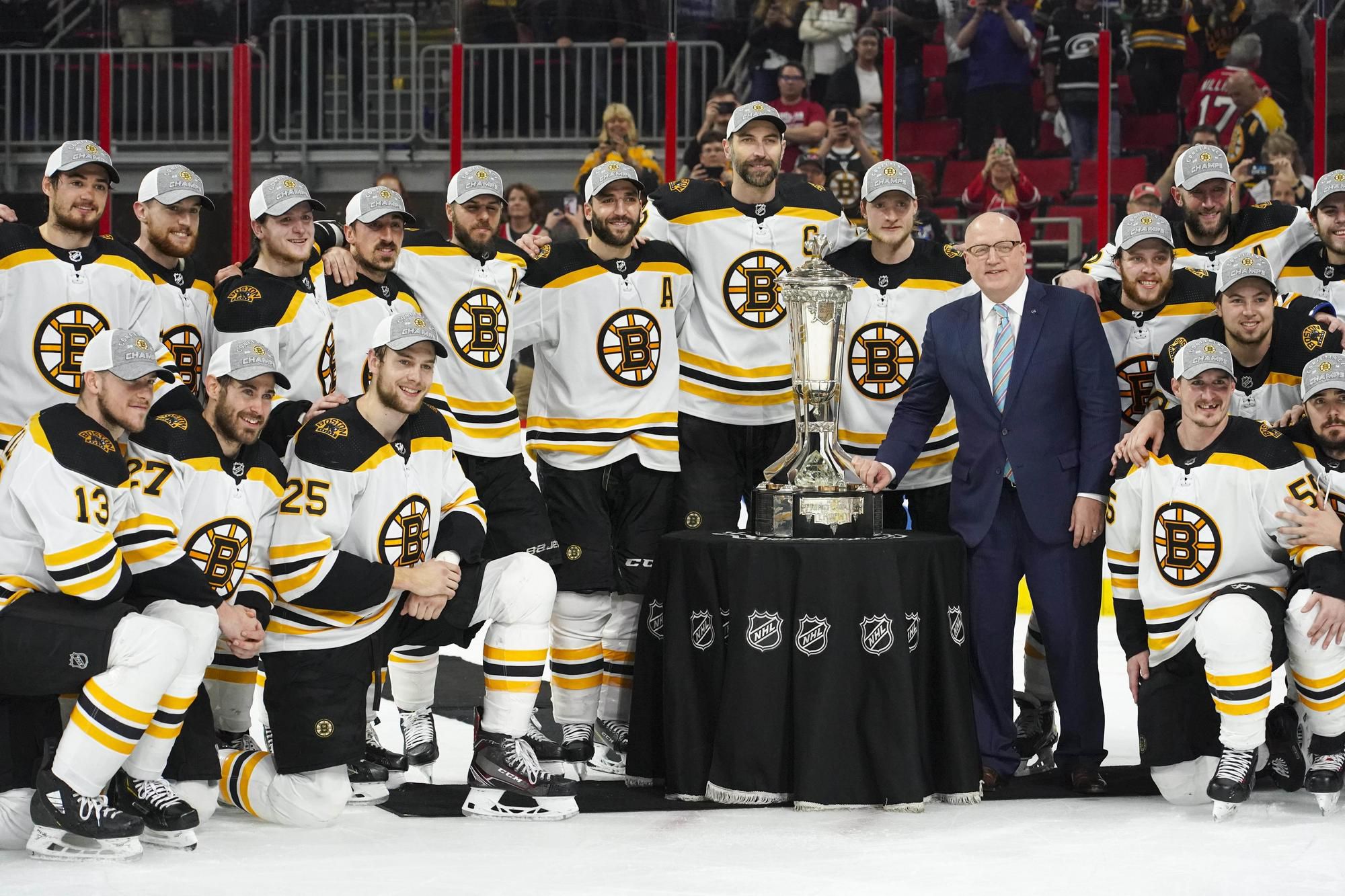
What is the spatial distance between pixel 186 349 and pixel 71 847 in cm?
132

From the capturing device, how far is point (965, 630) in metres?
3.67

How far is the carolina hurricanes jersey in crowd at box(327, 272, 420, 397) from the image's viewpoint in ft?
13.4

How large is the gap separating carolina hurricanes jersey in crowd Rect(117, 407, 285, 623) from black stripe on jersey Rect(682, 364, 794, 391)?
1.14 meters

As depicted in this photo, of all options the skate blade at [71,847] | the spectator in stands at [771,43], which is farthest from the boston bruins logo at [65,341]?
the spectator in stands at [771,43]

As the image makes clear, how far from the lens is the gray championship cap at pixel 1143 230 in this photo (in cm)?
405

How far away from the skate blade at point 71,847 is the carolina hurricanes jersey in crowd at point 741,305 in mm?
1770

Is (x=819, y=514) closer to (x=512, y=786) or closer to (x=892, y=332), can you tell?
(x=892, y=332)

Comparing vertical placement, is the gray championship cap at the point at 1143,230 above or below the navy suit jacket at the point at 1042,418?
above

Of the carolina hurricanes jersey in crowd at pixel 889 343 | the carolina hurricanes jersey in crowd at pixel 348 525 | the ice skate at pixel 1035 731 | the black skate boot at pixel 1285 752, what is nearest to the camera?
the carolina hurricanes jersey in crowd at pixel 348 525

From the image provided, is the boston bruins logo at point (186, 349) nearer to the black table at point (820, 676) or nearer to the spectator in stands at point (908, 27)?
the black table at point (820, 676)

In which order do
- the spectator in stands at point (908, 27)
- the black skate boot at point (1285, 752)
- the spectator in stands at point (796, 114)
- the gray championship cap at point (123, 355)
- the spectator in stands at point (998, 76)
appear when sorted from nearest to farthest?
the gray championship cap at point (123, 355), the black skate boot at point (1285, 752), the spectator in stands at point (908, 27), the spectator in stands at point (998, 76), the spectator in stands at point (796, 114)

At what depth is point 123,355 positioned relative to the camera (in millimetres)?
3285

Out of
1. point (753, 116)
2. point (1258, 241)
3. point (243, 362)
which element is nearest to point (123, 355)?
point (243, 362)

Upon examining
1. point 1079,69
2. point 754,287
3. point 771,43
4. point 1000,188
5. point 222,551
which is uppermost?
point 771,43
